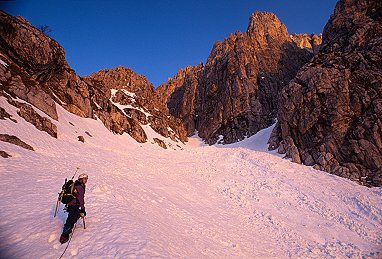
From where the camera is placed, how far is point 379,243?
14195 millimetres

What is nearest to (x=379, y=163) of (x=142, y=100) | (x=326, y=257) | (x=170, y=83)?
(x=326, y=257)

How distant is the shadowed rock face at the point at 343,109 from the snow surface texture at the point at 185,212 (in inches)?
318

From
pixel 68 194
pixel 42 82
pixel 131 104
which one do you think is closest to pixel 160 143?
pixel 131 104

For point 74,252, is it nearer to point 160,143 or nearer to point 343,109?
point 343,109

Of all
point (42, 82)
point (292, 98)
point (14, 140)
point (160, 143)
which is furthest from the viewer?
point (160, 143)

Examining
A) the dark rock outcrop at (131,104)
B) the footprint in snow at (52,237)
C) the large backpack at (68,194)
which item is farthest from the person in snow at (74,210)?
the dark rock outcrop at (131,104)

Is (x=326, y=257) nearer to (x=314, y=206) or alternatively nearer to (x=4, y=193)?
(x=314, y=206)

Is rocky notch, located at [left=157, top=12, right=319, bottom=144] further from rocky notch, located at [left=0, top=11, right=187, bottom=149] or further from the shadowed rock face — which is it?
rocky notch, located at [left=0, top=11, right=187, bottom=149]

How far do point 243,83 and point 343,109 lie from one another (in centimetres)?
5749

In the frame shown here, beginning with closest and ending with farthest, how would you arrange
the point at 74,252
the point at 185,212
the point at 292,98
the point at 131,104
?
1. the point at 74,252
2. the point at 185,212
3. the point at 292,98
4. the point at 131,104

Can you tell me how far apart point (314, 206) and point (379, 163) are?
1866 centimetres

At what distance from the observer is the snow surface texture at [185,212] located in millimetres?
7168

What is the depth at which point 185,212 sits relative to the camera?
44.0ft

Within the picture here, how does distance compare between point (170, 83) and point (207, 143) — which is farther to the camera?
point (170, 83)
